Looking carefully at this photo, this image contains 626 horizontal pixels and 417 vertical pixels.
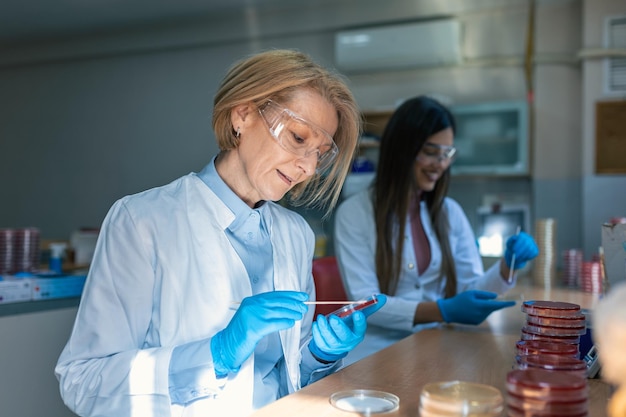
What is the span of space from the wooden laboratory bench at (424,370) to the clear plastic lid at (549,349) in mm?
78

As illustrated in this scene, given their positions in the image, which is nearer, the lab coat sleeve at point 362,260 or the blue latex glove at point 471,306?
the blue latex glove at point 471,306

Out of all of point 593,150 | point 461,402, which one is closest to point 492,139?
point 593,150

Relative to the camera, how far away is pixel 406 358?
5.11ft

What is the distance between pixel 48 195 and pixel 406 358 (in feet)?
19.0

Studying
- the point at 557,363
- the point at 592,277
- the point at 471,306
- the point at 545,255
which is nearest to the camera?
the point at 557,363

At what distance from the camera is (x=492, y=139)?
4.61 metres

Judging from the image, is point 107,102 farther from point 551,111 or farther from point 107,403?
point 107,403

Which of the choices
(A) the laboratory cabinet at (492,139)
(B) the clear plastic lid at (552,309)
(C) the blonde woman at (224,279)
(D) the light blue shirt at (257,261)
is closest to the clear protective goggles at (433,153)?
(C) the blonde woman at (224,279)

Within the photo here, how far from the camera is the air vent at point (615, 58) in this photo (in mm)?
4273

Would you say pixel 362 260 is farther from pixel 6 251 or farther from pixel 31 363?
pixel 6 251

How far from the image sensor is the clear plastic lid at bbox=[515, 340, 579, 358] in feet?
3.82

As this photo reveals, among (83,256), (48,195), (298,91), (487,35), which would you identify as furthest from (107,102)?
(298,91)

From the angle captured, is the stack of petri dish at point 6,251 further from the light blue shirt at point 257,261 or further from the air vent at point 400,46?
the air vent at point 400,46

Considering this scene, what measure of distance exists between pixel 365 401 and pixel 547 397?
15.3 inches
